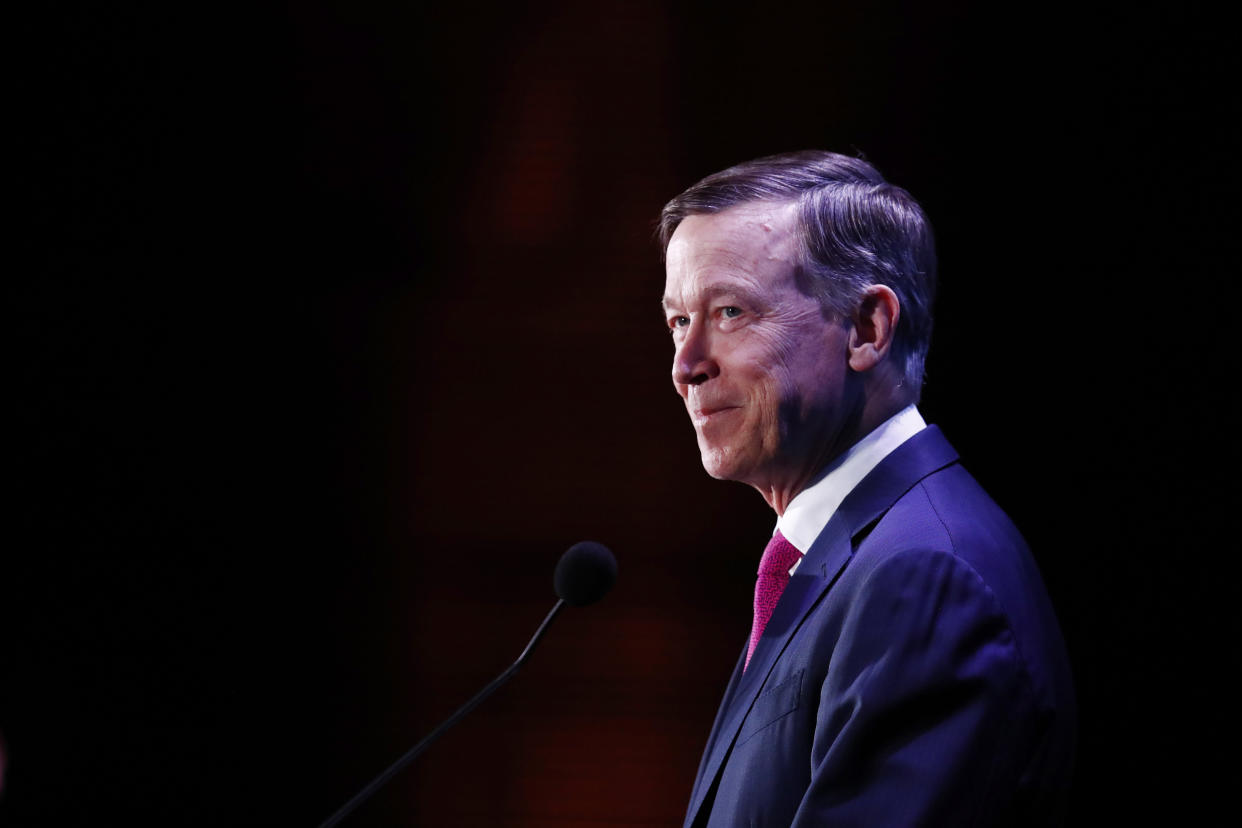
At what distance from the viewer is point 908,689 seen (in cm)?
95

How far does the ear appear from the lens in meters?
1.28

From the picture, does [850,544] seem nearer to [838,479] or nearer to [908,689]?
[838,479]

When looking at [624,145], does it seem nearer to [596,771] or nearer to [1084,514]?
[1084,514]

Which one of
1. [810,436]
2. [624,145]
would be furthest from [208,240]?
[810,436]

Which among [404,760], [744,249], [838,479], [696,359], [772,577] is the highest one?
[744,249]

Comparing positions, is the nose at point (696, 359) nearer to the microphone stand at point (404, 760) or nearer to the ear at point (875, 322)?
the ear at point (875, 322)

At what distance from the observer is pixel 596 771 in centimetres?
238

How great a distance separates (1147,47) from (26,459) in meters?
2.35

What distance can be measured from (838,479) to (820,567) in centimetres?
13

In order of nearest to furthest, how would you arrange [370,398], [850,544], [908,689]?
[908,689]
[850,544]
[370,398]

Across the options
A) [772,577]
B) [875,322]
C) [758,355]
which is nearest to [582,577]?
[772,577]

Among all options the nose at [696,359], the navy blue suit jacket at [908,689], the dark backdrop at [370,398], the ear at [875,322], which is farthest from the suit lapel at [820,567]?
the dark backdrop at [370,398]

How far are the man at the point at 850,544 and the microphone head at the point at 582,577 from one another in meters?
0.18

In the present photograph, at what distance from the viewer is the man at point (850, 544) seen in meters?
0.95
